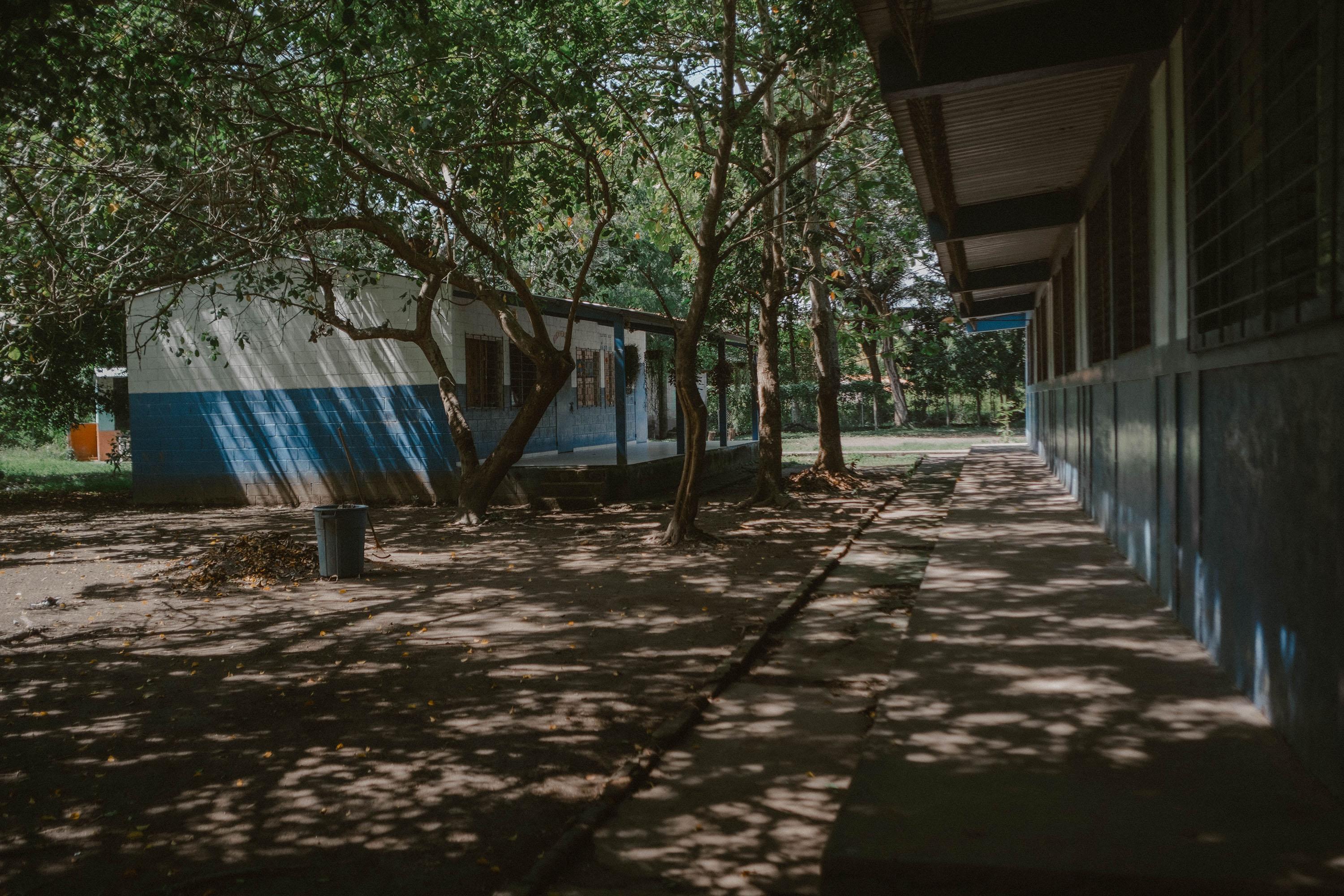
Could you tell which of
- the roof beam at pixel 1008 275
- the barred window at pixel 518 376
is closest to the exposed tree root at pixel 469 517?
the barred window at pixel 518 376

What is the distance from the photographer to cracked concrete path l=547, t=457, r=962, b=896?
366 centimetres

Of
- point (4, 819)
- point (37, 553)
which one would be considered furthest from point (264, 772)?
point (37, 553)

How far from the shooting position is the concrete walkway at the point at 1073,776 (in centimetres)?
297

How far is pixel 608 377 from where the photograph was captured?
80.2ft

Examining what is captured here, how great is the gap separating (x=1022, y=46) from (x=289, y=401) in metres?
14.6

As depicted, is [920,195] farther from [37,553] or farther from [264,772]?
[37,553]

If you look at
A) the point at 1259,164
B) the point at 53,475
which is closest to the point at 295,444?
the point at 53,475

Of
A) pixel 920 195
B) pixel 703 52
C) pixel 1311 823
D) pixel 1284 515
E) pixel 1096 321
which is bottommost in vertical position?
pixel 1311 823

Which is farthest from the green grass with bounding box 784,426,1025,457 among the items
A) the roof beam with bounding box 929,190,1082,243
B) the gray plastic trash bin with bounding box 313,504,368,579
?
the gray plastic trash bin with bounding box 313,504,368,579

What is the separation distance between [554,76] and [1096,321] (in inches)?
238

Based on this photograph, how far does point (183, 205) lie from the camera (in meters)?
11.0

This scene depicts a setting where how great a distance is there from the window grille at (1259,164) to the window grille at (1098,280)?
3.69 m

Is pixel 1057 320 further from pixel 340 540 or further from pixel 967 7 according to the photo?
pixel 340 540

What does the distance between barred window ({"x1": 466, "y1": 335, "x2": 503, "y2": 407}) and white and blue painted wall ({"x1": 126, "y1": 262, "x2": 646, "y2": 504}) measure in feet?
0.54
